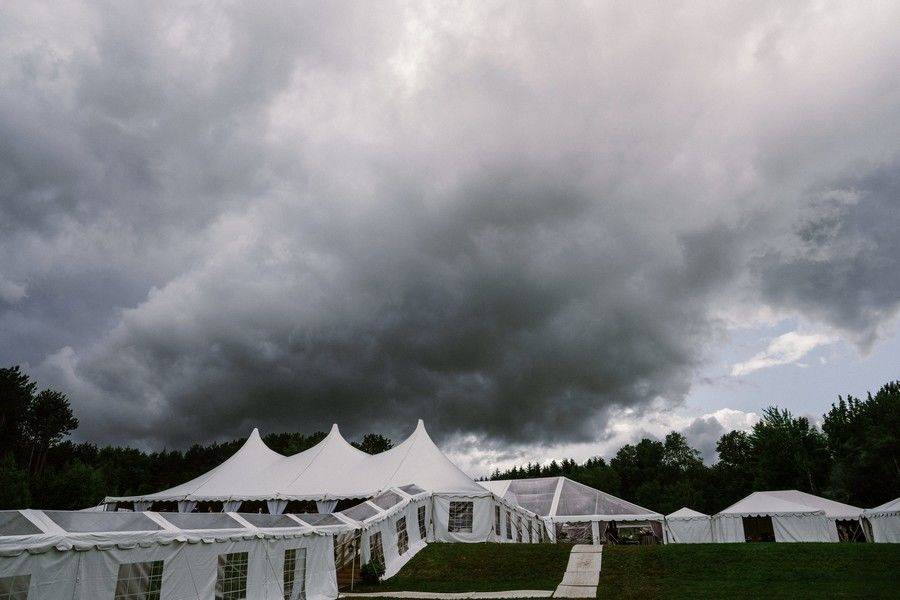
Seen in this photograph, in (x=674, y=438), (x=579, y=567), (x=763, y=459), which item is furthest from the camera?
(x=674, y=438)

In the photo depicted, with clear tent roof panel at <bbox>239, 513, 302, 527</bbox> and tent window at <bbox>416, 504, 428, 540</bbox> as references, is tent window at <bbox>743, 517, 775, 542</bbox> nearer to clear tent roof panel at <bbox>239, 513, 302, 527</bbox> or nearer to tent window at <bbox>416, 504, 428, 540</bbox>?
tent window at <bbox>416, 504, 428, 540</bbox>

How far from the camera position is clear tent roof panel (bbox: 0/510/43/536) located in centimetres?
871

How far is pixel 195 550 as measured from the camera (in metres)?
11.3

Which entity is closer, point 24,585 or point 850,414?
point 24,585

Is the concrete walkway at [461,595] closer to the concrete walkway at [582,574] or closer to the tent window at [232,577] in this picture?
the concrete walkway at [582,574]

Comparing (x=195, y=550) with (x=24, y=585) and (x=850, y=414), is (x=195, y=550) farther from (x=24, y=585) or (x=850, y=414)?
(x=850, y=414)

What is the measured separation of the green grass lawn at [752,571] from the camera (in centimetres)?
1277

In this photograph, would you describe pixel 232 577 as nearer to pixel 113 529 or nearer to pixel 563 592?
pixel 113 529

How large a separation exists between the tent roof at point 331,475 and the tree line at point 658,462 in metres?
12.6

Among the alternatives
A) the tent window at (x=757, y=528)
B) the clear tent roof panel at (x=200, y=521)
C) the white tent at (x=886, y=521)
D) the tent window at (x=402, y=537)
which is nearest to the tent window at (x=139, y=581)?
the clear tent roof panel at (x=200, y=521)

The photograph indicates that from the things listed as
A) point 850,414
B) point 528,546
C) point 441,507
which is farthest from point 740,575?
point 850,414

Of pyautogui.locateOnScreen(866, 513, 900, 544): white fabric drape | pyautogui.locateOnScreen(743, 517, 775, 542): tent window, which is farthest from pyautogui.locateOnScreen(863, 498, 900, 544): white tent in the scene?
pyautogui.locateOnScreen(743, 517, 775, 542): tent window

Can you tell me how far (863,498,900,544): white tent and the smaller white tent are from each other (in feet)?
26.6

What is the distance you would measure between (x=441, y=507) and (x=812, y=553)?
43.6ft
